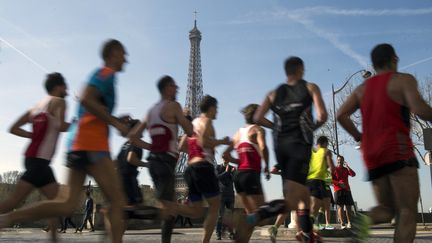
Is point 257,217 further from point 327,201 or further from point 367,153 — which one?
point 327,201

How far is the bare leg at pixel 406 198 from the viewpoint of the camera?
3.94 m

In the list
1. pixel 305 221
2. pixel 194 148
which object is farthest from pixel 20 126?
pixel 305 221

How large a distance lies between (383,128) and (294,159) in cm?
98

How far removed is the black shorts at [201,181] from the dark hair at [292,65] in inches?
65.3

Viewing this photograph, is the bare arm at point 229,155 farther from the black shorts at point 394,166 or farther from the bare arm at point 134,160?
the black shorts at point 394,166

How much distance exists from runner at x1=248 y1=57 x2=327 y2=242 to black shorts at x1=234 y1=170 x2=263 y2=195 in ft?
3.30

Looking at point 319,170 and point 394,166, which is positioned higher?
point 319,170

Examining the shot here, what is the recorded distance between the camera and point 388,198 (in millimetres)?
4141

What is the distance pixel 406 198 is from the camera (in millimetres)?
3939

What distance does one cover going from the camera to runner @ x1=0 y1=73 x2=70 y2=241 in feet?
17.6

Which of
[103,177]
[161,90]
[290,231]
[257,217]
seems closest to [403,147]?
[257,217]

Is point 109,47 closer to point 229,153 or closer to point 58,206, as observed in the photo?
point 58,206

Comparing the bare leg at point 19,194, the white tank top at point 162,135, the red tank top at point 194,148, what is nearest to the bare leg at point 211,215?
the red tank top at point 194,148

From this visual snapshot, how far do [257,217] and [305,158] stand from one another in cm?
76
